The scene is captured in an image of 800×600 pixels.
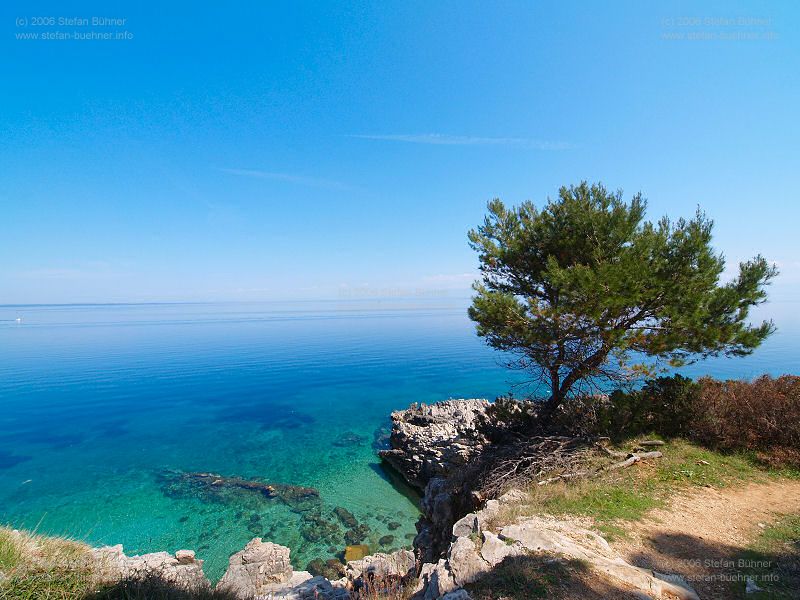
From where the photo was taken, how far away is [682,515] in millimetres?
8344

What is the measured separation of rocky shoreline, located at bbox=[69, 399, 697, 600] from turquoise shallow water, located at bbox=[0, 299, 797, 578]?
7.12 feet

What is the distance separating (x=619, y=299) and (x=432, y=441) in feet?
56.3

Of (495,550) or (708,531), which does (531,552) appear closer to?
(495,550)

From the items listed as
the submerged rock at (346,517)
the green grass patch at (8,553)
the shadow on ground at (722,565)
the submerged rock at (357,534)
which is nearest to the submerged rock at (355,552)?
the submerged rock at (357,534)

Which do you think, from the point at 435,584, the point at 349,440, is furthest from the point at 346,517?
the point at 435,584

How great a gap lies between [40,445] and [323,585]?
1231 inches

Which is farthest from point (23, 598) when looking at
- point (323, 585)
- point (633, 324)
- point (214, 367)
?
point (214, 367)

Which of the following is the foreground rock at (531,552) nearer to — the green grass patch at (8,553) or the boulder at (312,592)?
the boulder at (312,592)

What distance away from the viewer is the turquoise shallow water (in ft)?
57.2

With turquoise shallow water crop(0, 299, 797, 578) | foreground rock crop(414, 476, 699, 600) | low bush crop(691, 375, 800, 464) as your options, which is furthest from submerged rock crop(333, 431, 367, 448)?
low bush crop(691, 375, 800, 464)

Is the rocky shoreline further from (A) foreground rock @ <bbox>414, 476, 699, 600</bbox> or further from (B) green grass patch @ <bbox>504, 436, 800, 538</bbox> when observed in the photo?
(B) green grass patch @ <bbox>504, 436, 800, 538</bbox>

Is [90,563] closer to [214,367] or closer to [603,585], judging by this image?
[603,585]

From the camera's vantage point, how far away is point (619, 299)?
33.4 feet

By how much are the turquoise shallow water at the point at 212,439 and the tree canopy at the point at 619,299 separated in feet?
8.03
